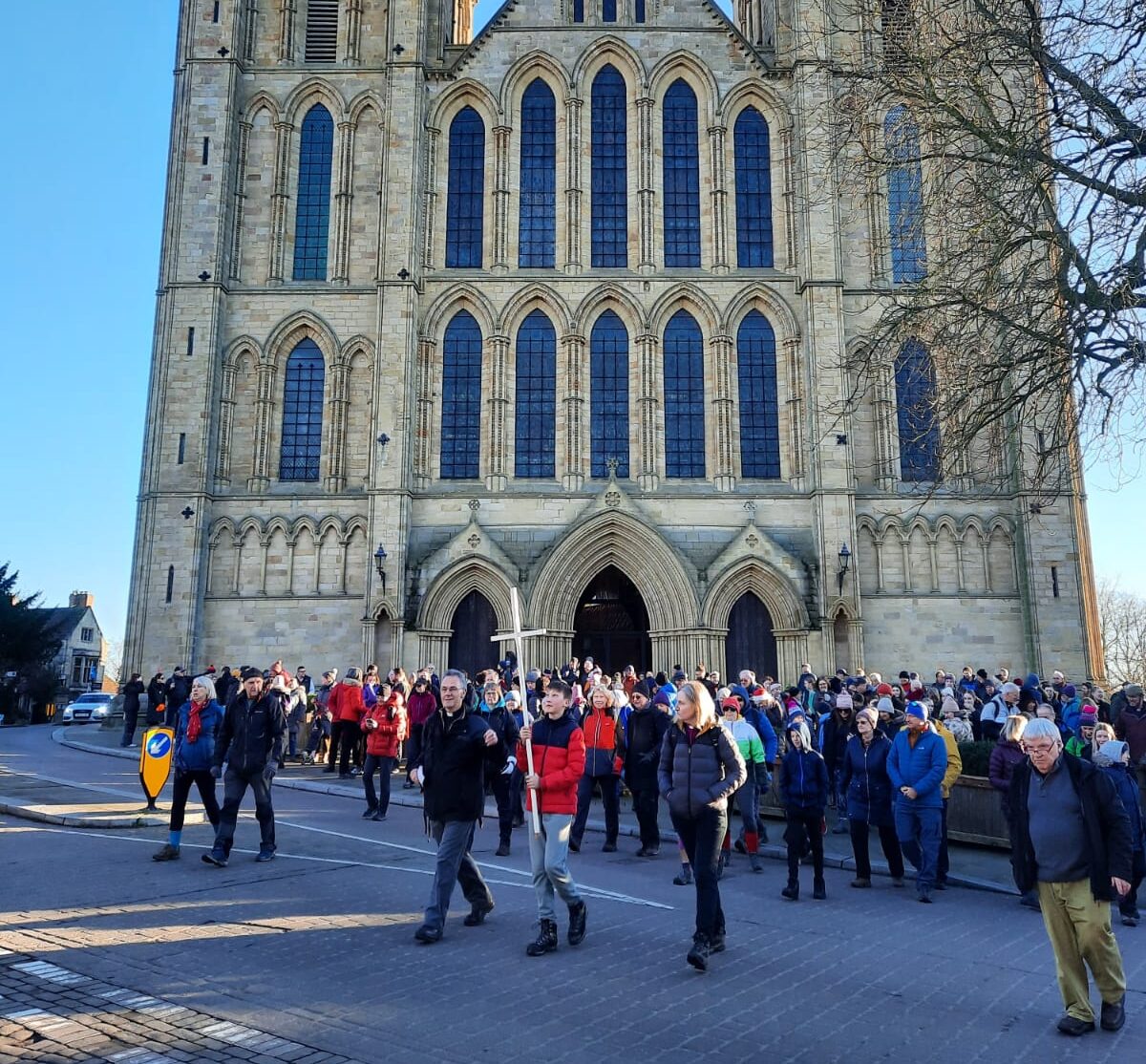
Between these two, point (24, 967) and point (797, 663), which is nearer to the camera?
point (24, 967)

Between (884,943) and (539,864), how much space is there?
8.47 feet

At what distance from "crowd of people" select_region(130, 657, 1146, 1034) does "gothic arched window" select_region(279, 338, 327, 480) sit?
12.0 m

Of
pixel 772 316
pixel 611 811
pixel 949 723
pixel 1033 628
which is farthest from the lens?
pixel 772 316

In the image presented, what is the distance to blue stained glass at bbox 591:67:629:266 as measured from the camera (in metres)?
25.8

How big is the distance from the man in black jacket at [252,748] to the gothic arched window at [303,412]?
54.0 ft

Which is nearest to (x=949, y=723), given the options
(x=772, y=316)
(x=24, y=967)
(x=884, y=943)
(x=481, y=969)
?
(x=884, y=943)

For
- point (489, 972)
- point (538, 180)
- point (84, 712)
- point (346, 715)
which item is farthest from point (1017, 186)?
point (84, 712)

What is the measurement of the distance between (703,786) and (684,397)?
1949cm

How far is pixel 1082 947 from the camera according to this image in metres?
5.25

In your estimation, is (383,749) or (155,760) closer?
(155,760)

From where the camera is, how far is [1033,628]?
2284 centimetres

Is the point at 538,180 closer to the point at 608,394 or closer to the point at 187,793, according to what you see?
the point at 608,394

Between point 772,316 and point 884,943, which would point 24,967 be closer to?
point 884,943

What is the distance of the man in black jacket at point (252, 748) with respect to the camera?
8.95 m
